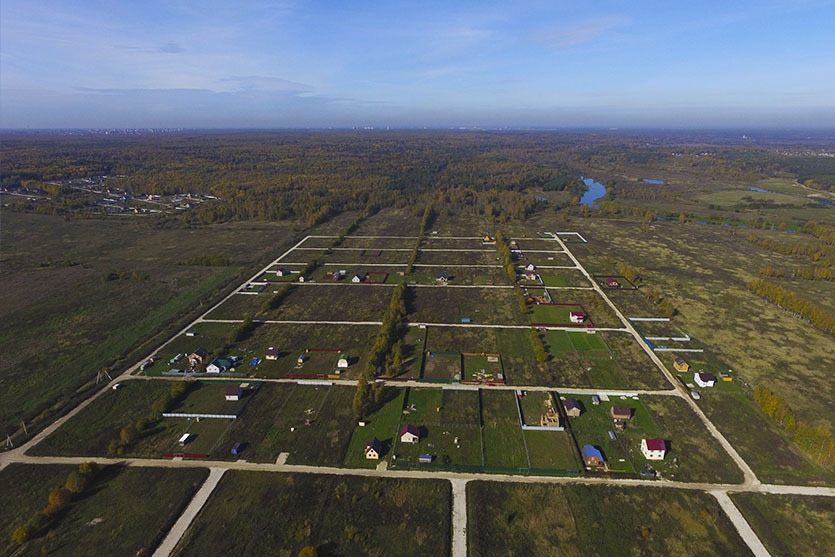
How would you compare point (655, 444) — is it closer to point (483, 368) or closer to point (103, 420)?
point (483, 368)

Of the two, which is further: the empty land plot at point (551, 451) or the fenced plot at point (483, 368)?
the fenced plot at point (483, 368)

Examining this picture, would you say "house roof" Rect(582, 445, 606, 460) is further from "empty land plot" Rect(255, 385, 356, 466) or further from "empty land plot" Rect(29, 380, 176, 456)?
"empty land plot" Rect(29, 380, 176, 456)

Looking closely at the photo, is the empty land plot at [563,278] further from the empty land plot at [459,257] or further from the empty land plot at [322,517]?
the empty land plot at [322,517]

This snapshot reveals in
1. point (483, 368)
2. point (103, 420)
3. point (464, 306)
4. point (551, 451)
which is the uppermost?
point (464, 306)

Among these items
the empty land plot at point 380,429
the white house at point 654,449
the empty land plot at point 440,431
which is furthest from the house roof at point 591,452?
the empty land plot at point 380,429

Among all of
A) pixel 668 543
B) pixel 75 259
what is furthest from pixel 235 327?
pixel 75 259

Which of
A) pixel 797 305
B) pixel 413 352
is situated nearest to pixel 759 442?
pixel 413 352

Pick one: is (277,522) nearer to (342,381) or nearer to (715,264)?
(342,381)
